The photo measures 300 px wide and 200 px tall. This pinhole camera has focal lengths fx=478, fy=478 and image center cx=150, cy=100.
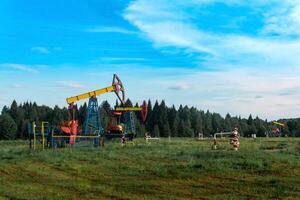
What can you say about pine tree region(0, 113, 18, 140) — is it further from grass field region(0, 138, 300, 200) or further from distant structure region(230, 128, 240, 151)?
distant structure region(230, 128, 240, 151)

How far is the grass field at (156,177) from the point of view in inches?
554

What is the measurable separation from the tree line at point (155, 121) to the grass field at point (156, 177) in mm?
92246

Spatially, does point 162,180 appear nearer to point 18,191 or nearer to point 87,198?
point 87,198

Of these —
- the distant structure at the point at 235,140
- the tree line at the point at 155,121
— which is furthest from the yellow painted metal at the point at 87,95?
the tree line at the point at 155,121

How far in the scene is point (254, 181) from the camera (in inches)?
614

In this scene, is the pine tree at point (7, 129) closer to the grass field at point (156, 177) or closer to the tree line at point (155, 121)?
the tree line at point (155, 121)

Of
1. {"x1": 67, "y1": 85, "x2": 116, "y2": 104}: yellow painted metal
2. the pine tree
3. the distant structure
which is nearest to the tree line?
the pine tree

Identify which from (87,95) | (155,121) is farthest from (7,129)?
(87,95)

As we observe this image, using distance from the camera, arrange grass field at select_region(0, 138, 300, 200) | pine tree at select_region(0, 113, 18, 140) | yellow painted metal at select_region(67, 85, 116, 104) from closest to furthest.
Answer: grass field at select_region(0, 138, 300, 200)
yellow painted metal at select_region(67, 85, 116, 104)
pine tree at select_region(0, 113, 18, 140)

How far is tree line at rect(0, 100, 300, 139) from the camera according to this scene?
124m

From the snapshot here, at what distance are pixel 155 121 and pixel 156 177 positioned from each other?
12016cm

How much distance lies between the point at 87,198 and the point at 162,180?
3776 mm

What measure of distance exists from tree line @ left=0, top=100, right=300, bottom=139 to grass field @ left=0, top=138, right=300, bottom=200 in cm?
9225

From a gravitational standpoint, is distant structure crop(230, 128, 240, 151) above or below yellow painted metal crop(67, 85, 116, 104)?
below
